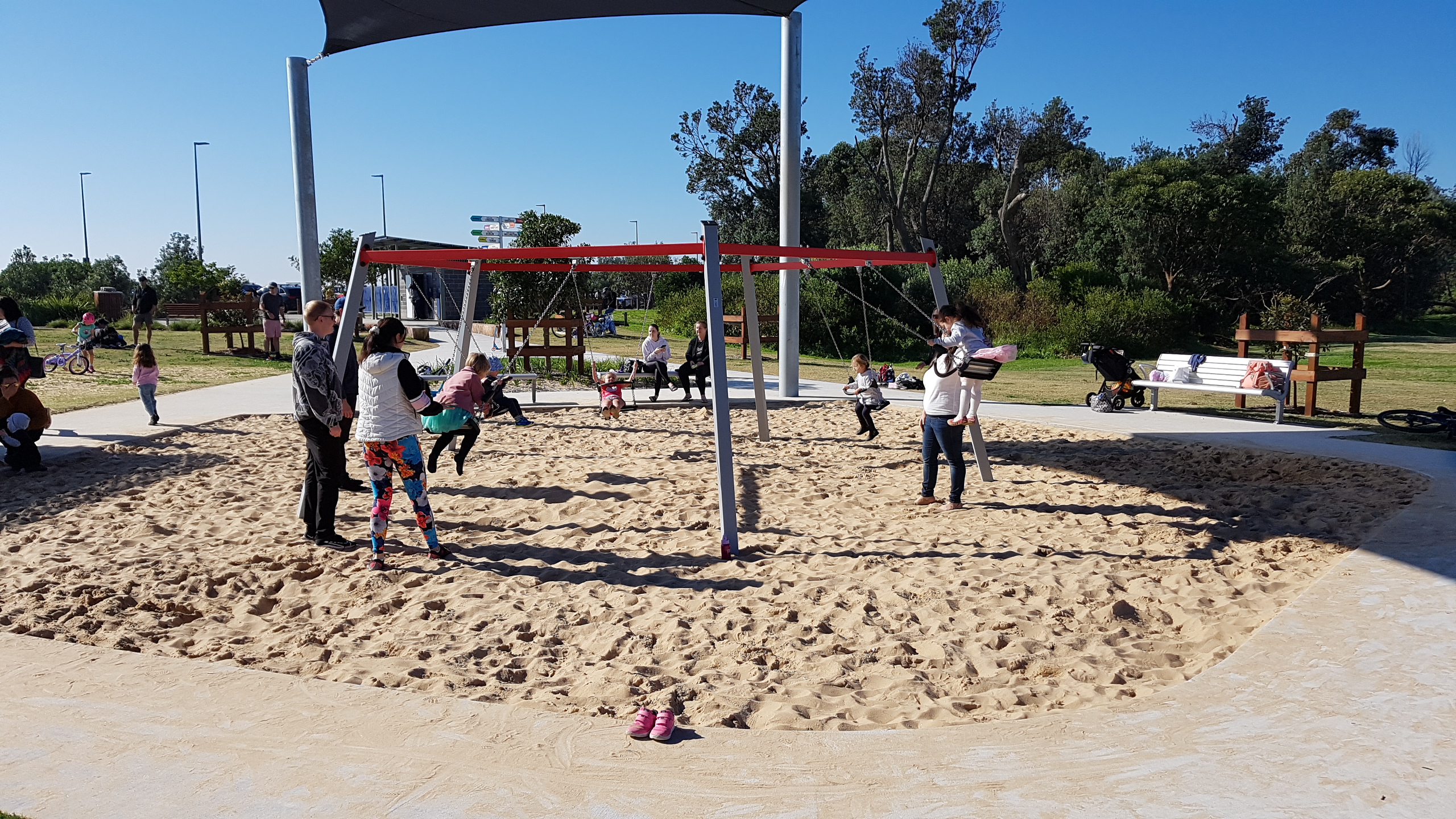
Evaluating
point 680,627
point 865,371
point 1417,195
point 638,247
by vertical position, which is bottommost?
point 680,627

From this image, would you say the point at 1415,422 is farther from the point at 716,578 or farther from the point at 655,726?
the point at 655,726

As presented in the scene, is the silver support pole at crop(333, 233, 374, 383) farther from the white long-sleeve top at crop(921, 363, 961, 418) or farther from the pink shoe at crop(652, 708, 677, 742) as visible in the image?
the pink shoe at crop(652, 708, 677, 742)

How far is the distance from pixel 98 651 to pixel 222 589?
114 cm

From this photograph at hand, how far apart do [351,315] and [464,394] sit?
4.14 ft

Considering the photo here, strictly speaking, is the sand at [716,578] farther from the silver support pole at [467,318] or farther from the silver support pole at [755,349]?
the silver support pole at [467,318]

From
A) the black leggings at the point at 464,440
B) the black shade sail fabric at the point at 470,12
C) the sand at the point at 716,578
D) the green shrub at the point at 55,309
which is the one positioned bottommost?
the sand at the point at 716,578

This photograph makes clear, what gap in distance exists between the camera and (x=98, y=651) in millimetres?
4219

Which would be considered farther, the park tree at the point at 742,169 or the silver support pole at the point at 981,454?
the park tree at the point at 742,169

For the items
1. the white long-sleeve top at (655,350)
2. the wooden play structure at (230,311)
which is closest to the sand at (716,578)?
the white long-sleeve top at (655,350)

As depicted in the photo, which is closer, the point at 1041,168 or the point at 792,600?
the point at 792,600

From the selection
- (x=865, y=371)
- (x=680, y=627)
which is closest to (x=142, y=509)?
(x=680, y=627)

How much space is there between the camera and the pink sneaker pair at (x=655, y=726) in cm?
341

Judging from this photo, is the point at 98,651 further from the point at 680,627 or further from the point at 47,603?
the point at 680,627

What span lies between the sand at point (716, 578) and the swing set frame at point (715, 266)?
2.06ft
